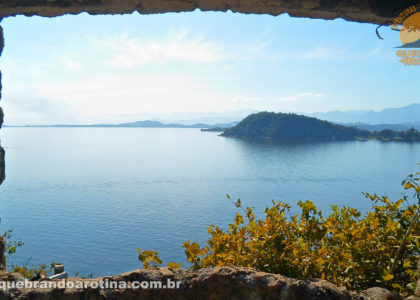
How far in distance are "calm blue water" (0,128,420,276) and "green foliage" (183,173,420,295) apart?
26.0 metres

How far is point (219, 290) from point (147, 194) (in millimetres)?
45311

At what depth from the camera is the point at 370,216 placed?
2590mm

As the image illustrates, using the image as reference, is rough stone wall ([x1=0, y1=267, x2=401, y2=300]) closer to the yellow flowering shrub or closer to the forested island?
the yellow flowering shrub

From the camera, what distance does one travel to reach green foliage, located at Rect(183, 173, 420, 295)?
7.22 ft

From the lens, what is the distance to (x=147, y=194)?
152 feet

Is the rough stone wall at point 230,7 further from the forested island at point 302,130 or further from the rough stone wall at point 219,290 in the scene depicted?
the forested island at point 302,130

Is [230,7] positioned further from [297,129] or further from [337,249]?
[297,129]

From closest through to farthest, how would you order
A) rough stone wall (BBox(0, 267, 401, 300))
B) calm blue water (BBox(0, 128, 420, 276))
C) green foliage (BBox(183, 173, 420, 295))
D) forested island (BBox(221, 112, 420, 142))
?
rough stone wall (BBox(0, 267, 401, 300)), green foliage (BBox(183, 173, 420, 295)), calm blue water (BBox(0, 128, 420, 276)), forested island (BBox(221, 112, 420, 142))

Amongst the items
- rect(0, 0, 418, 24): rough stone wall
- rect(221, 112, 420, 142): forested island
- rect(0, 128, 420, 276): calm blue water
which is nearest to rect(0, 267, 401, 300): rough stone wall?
rect(0, 0, 418, 24): rough stone wall

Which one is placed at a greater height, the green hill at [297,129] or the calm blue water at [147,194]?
the green hill at [297,129]

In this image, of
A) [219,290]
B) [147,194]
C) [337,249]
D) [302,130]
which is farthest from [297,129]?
[219,290]

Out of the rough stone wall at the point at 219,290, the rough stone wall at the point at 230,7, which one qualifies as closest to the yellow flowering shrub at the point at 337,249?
the rough stone wall at the point at 219,290

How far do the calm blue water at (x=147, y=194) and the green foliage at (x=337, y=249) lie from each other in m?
26.0

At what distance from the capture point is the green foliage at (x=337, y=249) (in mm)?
2201
